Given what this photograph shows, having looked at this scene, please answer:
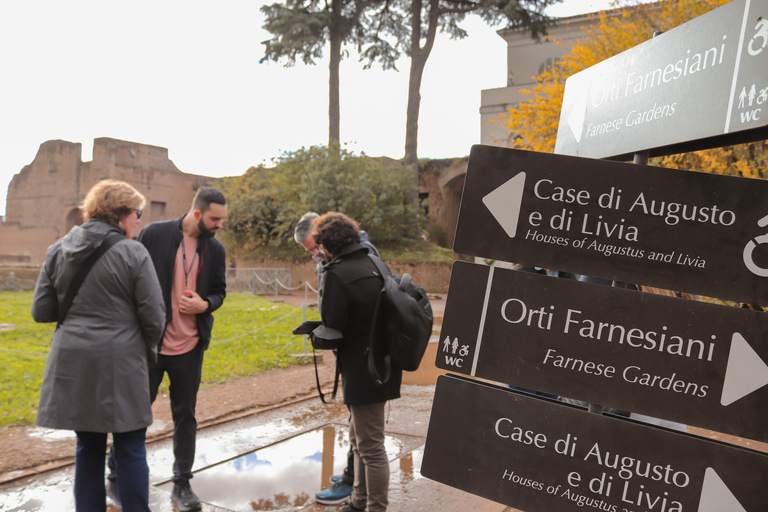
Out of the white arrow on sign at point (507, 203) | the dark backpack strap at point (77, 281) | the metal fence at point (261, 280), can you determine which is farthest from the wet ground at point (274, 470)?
the metal fence at point (261, 280)

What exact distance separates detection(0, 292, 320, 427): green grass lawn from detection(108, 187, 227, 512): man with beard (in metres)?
2.67

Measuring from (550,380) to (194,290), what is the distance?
2738 millimetres

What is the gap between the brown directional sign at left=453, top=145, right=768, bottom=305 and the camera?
1.38 metres

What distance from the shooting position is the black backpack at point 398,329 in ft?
9.47

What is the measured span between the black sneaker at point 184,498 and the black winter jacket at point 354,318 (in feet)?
3.85

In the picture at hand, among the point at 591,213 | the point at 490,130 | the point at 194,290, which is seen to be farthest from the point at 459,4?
the point at 591,213

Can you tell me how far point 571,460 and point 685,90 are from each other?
1.10 meters

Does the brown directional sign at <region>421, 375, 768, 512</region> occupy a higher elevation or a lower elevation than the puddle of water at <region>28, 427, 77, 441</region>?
higher

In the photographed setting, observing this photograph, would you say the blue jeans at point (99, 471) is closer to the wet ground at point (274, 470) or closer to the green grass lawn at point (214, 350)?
the wet ground at point (274, 470)

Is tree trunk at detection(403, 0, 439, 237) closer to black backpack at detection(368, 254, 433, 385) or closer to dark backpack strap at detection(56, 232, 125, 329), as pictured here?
black backpack at detection(368, 254, 433, 385)

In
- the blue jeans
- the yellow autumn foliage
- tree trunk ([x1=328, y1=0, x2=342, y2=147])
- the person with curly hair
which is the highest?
tree trunk ([x1=328, y1=0, x2=342, y2=147])

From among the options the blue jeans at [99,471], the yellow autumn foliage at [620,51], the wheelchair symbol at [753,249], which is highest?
the yellow autumn foliage at [620,51]

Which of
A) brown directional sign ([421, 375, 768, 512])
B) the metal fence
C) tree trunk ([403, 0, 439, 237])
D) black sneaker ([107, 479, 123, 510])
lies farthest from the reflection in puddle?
tree trunk ([403, 0, 439, 237])

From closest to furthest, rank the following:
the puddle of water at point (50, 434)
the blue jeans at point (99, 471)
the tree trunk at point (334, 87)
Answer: the blue jeans at point (99, 471), the puddle of water at point (50, 434), the tree trunk at point (334, 87)
